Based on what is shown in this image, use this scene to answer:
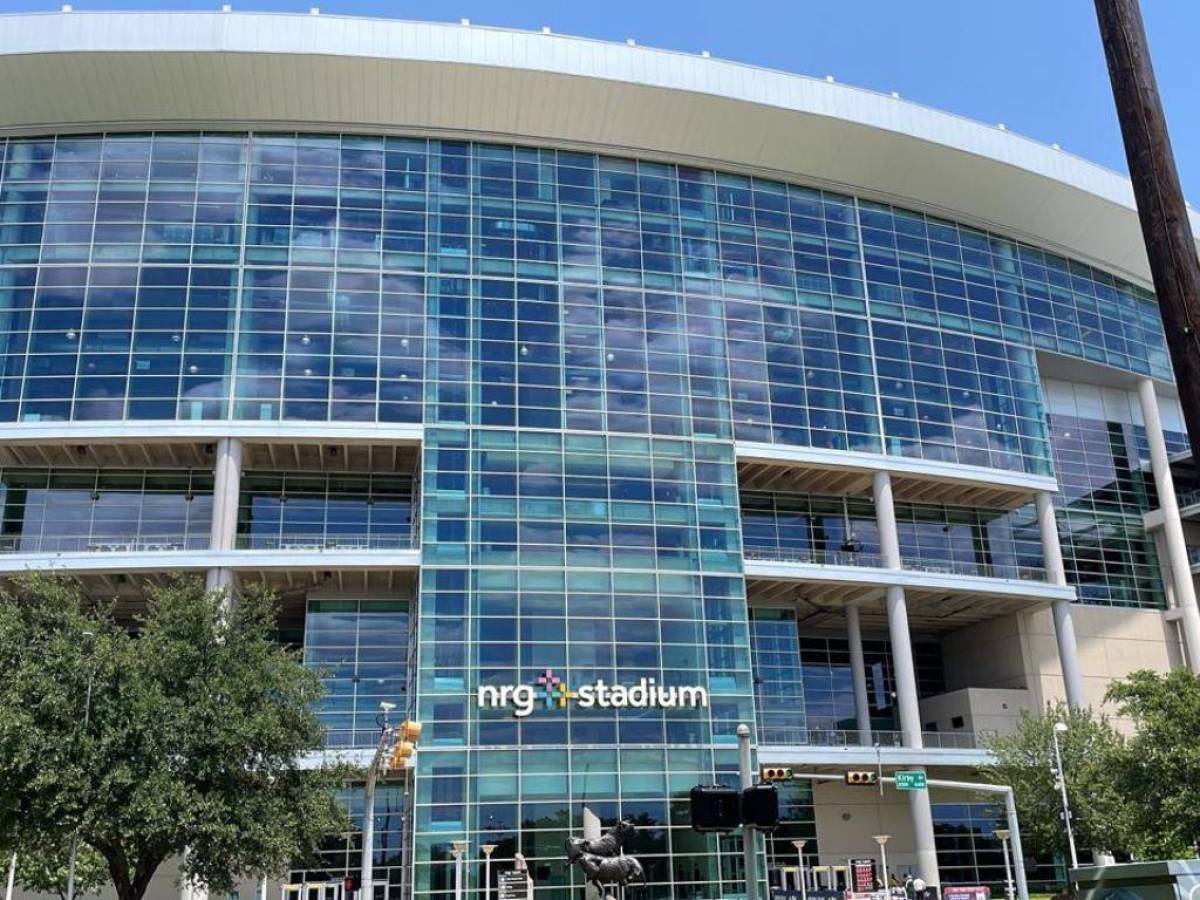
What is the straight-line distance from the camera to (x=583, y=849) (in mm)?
37625

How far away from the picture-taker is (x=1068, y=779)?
5100cm

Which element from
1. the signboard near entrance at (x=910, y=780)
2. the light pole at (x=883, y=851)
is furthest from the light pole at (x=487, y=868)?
the light pole at (x=883, y=851)

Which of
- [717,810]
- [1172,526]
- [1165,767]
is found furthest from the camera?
[1172,526]

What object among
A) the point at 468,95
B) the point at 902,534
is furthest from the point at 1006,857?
the point at 468,95

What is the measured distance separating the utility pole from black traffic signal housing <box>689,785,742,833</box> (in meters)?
6.18

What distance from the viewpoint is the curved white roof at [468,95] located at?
51312 mm

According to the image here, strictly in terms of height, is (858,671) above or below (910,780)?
above

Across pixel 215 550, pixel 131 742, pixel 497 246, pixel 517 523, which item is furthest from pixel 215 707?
pixel 497 246

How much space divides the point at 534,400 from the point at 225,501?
44.4ft

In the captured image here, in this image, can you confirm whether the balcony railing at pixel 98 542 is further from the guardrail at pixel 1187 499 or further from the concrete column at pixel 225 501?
the guardrail at pixel 1187 499

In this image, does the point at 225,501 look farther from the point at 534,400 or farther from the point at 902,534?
the point at 902,534

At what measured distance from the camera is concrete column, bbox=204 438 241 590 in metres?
47.9

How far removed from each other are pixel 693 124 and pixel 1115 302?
1129 inches

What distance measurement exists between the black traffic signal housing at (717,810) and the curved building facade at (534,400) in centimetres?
3430
